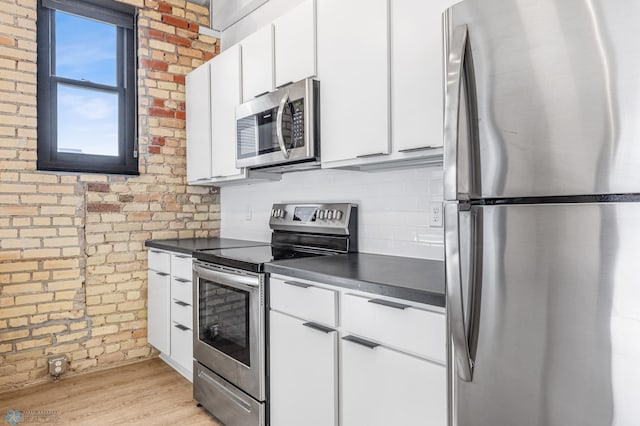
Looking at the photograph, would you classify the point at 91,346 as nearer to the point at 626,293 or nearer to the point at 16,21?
the point at 16,21

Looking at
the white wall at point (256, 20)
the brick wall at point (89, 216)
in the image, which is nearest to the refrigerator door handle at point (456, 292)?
the white wall at point (256, 20)

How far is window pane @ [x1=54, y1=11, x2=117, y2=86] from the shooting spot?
3.03 meters

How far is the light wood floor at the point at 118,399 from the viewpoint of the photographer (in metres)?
2.40

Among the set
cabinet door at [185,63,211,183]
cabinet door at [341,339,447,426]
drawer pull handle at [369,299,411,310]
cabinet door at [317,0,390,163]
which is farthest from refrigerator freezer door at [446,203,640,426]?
cabinet door at [185,63,211,183]

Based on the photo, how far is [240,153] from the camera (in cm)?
280

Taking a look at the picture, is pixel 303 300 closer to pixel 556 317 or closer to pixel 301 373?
pixel 301 373

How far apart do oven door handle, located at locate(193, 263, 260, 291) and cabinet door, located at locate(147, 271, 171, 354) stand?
0.65 m

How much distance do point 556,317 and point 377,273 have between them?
0.82 m

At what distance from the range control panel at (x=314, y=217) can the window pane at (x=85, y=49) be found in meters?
1.68

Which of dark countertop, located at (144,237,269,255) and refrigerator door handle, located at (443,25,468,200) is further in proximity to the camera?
dark countertop, located at (144,237,269,255)

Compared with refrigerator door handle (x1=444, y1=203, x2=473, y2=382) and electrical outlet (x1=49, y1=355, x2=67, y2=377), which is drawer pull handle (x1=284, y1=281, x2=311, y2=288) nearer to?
refrigerator door handle (x1=444, y1=203, x2=473, y2=382)

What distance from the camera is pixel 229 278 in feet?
7.18

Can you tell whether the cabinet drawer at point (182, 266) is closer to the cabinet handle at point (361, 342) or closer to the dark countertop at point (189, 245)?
the dark countertop at point (189, 245)

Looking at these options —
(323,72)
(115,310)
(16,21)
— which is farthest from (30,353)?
(323,72)
